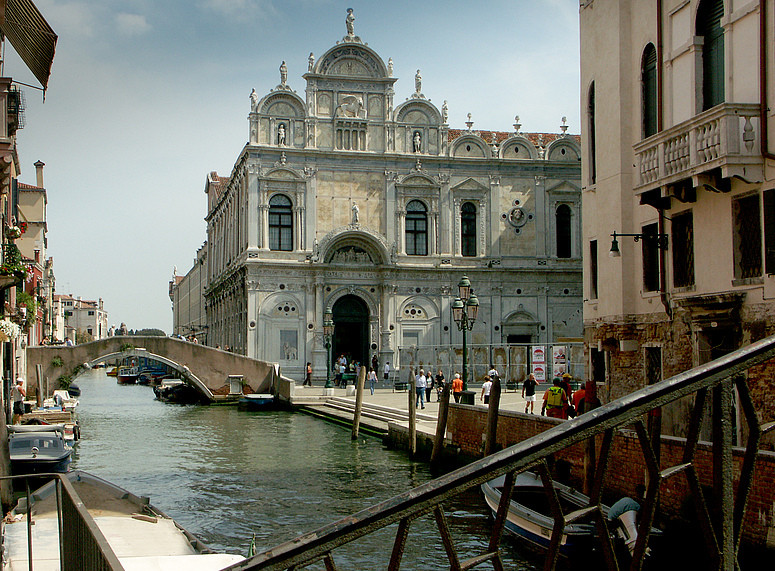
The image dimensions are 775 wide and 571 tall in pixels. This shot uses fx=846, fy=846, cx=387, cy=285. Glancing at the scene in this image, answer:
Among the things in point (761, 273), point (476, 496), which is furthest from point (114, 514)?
point (761, 273)

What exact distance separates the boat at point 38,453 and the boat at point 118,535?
4.29 meters

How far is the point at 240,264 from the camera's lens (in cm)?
3606

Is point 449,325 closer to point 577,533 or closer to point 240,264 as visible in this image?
point 240,264

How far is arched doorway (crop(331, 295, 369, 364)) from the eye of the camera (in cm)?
3609

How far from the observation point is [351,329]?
120 feet

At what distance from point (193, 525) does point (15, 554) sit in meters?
4.27

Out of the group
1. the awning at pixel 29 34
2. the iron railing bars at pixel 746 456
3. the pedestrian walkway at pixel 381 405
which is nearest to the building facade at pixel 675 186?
the pedestrian walkway at pixel 381 405

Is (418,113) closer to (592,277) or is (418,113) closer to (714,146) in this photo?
(592,277)

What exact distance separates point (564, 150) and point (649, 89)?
2377 cm

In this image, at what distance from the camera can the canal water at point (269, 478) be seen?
11.6 m

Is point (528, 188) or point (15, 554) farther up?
point (528, 188)

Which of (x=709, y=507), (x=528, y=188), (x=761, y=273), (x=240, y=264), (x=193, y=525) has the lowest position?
(x=193, y=525)

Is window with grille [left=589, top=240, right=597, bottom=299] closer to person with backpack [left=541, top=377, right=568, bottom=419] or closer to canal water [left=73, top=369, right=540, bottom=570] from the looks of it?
person with backpack [left=541, top=377, right=568, bottom=419]

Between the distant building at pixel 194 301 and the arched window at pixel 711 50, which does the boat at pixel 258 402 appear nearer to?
the arched window at pixel 711 50
